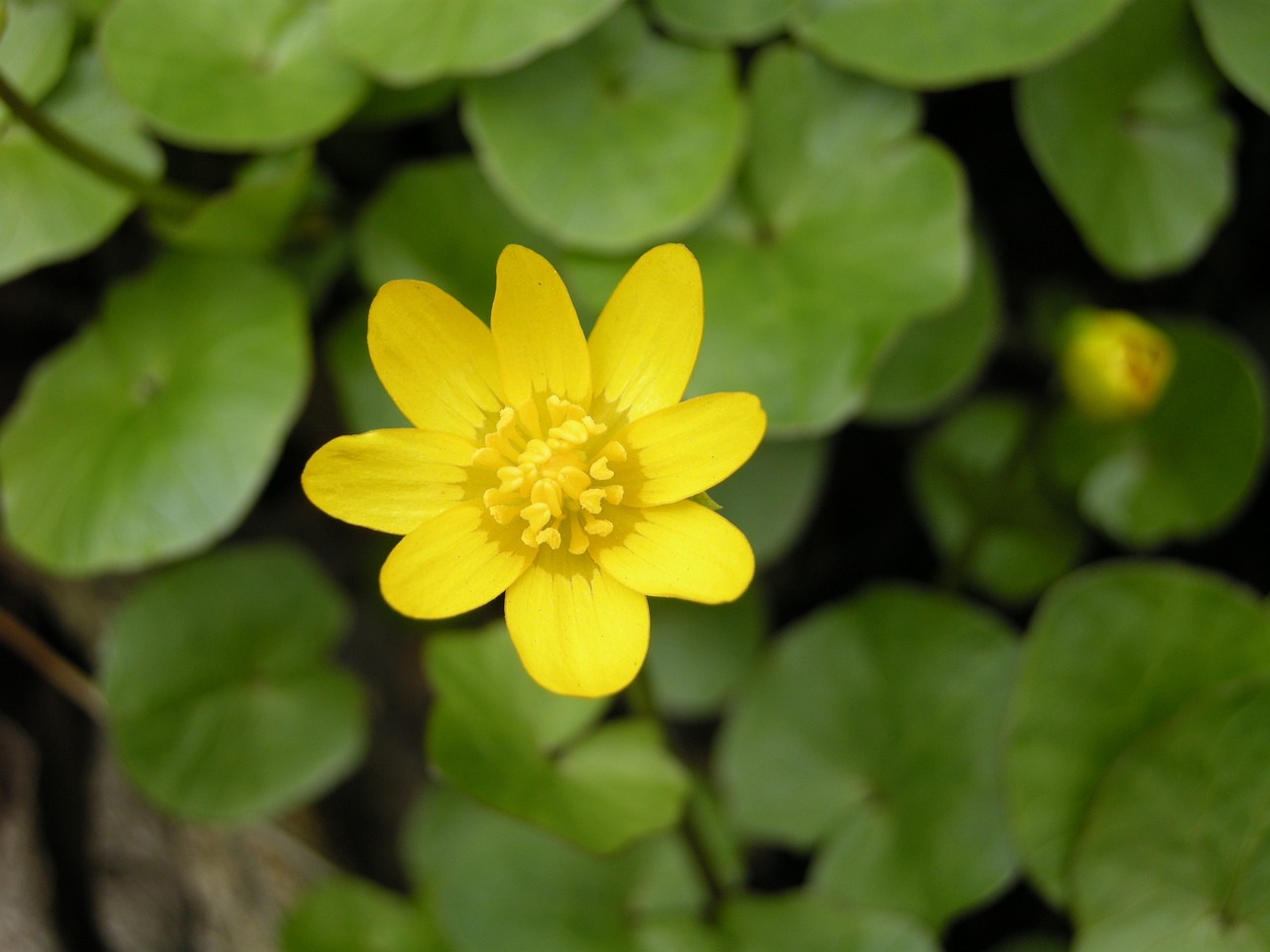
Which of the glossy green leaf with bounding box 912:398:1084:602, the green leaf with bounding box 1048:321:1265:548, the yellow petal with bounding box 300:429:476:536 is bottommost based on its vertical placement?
the glossy green leaf with bounding box 912:398:1084:602

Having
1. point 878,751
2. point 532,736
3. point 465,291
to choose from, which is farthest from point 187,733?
point 878,751

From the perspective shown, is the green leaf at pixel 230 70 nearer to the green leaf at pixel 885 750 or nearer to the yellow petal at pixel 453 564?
the yellow petal at pixel 453 564

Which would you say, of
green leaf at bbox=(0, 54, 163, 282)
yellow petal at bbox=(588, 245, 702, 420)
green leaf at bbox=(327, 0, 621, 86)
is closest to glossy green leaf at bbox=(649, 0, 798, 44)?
green leaf at bbox=(327, 0, 621, 86)

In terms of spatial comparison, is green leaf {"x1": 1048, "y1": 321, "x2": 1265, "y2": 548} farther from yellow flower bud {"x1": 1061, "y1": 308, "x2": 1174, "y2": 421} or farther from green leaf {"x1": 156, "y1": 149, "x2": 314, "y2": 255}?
green leaf {"x1": 156, "y1": 149, "x2": 314, "y2": 255}

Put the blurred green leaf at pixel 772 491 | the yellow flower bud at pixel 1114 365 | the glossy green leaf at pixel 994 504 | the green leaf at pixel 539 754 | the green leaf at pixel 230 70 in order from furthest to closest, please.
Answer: the glossy green leaf at pixel 994 504, the blurred green leaf at pixel 772 491, the yellow flower bud at pixel 1114 365, the green leaf at pixel 230 70, the green leaf at pixel 539 754

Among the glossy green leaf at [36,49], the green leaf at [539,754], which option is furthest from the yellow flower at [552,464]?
the glossy green leaf at [36,49]

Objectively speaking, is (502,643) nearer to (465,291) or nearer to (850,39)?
(465,291)
